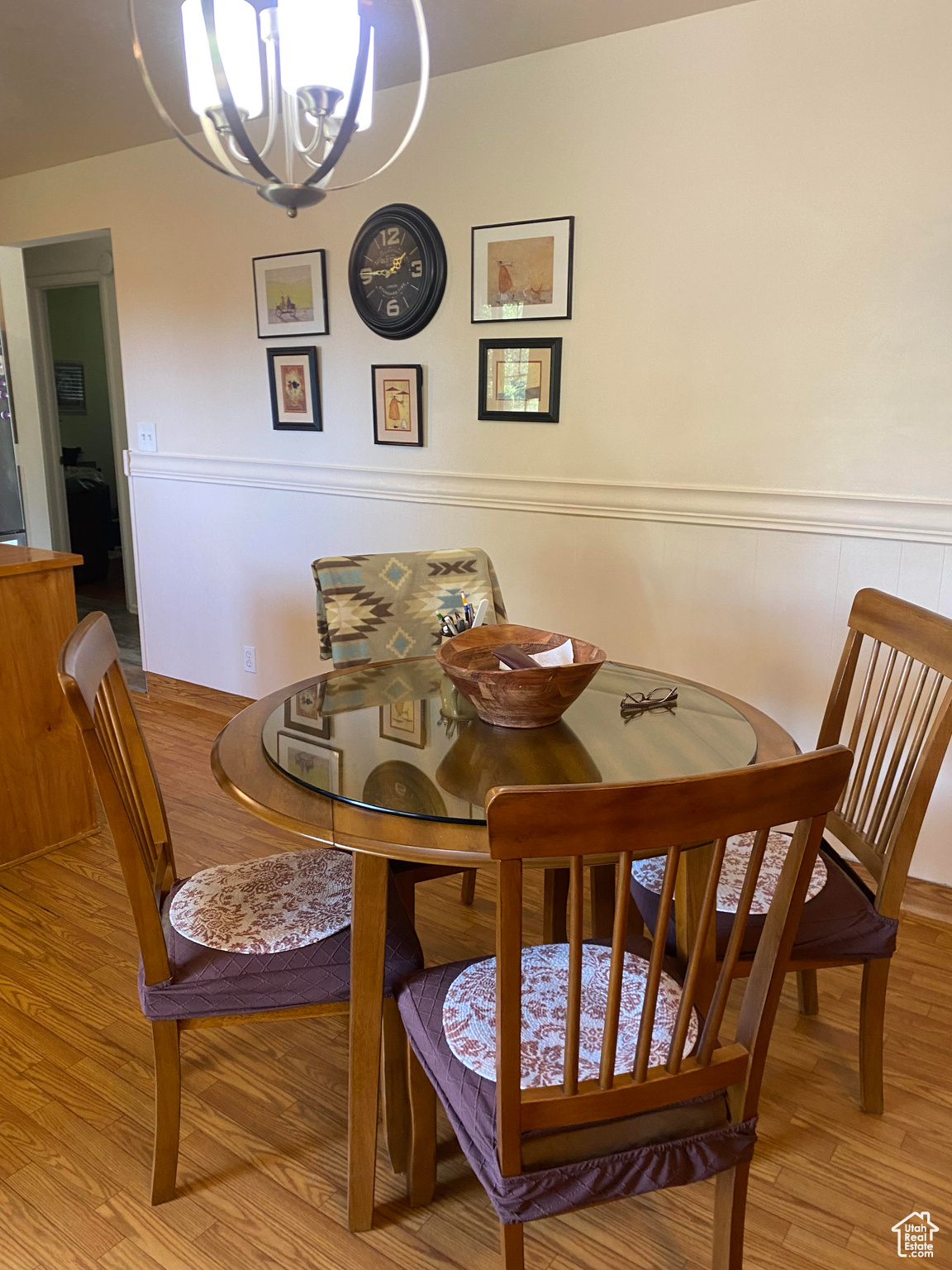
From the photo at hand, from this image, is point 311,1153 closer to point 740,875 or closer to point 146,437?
point 740,875

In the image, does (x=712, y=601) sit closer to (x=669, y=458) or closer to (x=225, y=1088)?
(x=669, y=458)

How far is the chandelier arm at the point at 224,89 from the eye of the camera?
120cm

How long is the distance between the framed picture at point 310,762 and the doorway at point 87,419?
9.84ft

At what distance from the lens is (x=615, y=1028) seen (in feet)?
3.30

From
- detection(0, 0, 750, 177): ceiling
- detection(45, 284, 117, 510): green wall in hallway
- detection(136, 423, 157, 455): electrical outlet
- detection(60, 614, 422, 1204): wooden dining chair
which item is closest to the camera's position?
detection(60, 614, 422, 1204): wooden dining chair

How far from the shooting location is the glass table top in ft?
4.39

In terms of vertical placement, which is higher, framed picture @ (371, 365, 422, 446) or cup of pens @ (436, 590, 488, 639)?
framed picture @ (371, 365, 422, 446)

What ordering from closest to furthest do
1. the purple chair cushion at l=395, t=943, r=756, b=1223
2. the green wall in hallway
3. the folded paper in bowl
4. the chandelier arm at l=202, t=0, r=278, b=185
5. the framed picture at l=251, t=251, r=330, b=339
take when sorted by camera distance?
the purple chair cushion at l=395, t=943, r=756, b=1223 < the chandelier arm at l=202, t=0, r=278, b=185 < the folded paper in bowl < the framed picture at l=251, t=251, r=330, b=339 < the green wall in hallway

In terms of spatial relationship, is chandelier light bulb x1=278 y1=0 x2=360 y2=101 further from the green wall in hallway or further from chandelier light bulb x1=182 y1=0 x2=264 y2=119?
the green wall in hallway

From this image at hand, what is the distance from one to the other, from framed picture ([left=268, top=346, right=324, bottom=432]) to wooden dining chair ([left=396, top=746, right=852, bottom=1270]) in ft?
8.20

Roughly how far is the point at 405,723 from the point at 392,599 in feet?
2.35

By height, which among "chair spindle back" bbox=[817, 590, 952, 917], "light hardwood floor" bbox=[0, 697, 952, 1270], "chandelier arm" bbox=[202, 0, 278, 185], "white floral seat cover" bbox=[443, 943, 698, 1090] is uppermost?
"chandelier arm" bbox=[202, 0, 278, 185]

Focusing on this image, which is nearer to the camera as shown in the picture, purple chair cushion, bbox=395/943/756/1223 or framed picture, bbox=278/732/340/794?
purple chair cushion, bbox=395/943/756/1223

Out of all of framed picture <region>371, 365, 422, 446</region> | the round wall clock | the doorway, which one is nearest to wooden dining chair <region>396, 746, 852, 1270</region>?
framed picture <region>371, 365, 422, 446</region>
